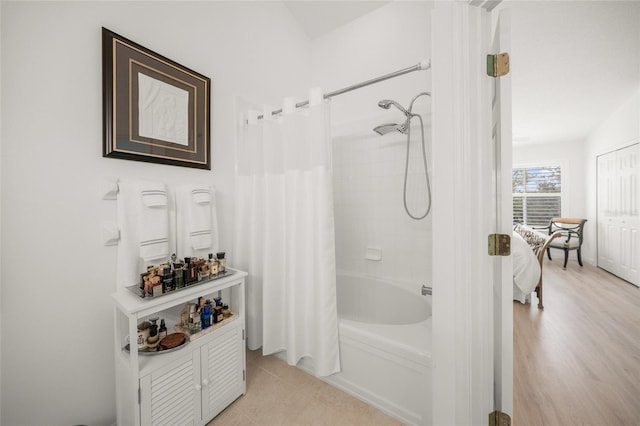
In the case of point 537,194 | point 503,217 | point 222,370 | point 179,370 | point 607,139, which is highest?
point 607,139

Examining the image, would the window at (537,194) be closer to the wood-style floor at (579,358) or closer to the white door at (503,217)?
the wood-style floor at (579,358)

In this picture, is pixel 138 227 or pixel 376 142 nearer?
pixel 138 227

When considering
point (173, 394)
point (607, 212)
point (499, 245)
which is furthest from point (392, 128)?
point (607, 212)

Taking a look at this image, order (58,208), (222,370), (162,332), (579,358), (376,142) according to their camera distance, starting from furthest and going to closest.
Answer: (376,142) → (579,358) → (222,370) → (162,332) → (58,208)

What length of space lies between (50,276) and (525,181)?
7138 mm

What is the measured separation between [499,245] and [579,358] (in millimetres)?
1791

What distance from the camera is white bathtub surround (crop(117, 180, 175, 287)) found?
3.88ft

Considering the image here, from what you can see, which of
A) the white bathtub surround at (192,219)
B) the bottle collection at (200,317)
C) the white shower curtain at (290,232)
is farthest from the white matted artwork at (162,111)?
the bottle collection at (200,317)

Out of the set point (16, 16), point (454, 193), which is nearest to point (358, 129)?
point (454, 193)

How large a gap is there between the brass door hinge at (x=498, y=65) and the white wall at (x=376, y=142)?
949 millimetres

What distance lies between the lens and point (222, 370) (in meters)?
1.28

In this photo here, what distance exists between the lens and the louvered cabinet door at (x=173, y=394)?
3.27 feet

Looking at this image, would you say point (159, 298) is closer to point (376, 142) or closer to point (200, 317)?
point (200, 317)

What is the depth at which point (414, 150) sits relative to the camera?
193 cm
